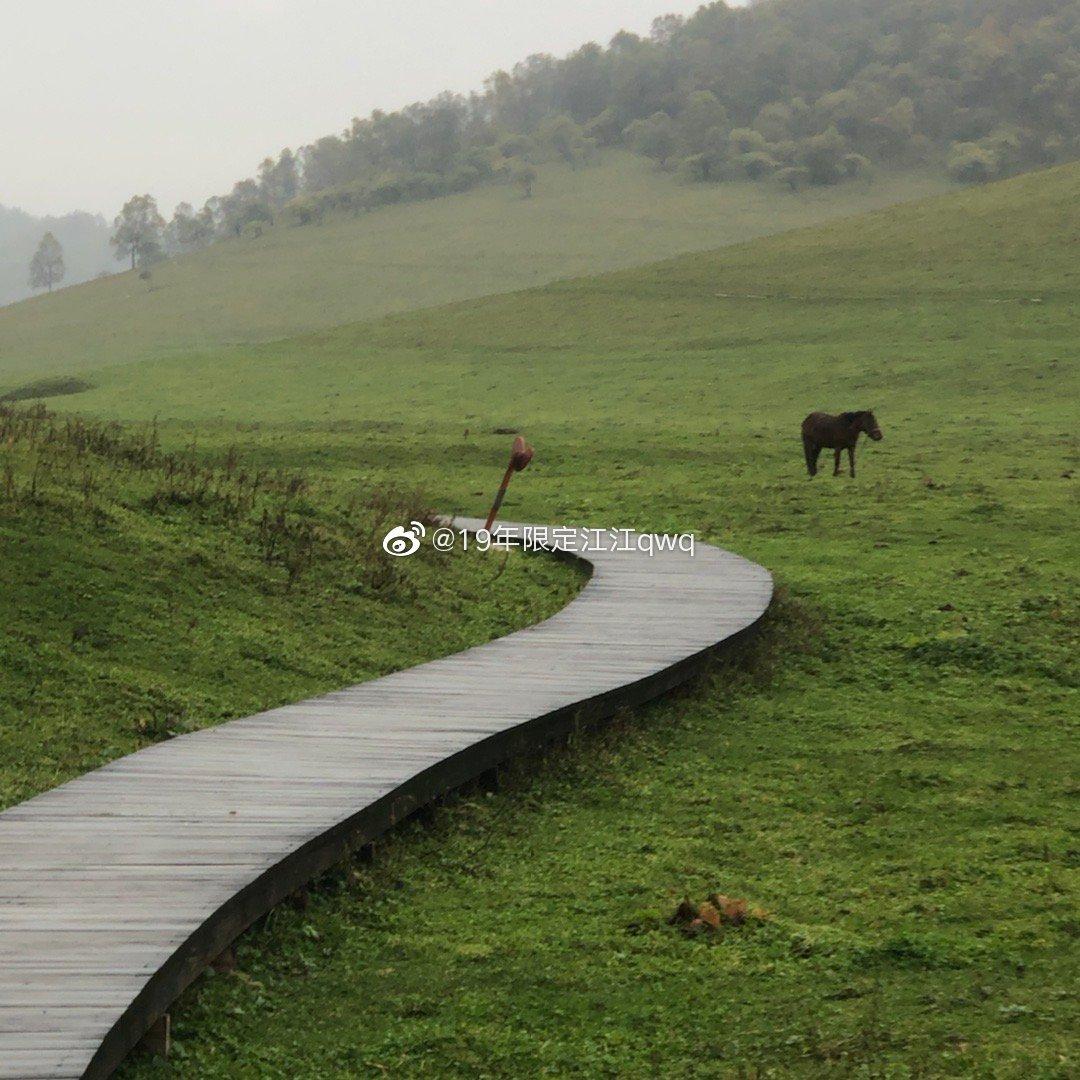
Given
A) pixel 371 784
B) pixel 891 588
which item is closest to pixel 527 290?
pixel 891 588

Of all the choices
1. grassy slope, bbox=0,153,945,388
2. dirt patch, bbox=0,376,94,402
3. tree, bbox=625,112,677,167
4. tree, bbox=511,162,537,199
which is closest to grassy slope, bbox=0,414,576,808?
dirt patch, bbox=0,376,94,402

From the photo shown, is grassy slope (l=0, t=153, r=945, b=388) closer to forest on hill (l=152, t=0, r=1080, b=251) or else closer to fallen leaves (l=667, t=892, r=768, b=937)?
forest on hill (l=152, t=0, r=1080, b=251)

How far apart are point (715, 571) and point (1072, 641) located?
3.57 metres

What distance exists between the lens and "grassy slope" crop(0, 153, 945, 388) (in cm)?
7544

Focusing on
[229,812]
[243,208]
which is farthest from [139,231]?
[229,812]

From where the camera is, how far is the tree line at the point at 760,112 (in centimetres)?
10619

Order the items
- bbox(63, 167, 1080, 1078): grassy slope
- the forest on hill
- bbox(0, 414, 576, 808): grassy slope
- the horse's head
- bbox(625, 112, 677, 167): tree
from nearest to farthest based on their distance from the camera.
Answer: bbox(63, 167, 1080, 1078): grassy slope
bbox(0, 414, 576, 808): grassy slope
the horse's head
the forest on hill
bbox(625, 112, 677, 167): tree

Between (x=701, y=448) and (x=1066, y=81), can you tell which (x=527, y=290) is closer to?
(x=701, y=448)

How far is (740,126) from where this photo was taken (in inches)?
4840

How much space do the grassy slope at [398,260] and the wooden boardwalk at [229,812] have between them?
53586 millimetres

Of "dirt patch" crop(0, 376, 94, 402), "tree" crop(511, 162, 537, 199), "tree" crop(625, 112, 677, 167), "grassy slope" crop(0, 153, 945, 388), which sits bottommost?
"dirt patch" crop(0, 376, 94, 402)

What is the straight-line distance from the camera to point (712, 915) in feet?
24.6

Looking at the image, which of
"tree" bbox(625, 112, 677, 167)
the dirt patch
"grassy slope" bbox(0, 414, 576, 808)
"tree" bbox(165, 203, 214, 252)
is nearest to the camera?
"grassy slope" bbox(0, 414, 576, 808)

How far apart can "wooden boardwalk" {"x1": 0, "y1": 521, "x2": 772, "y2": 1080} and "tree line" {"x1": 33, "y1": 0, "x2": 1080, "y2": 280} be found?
91.9 m
